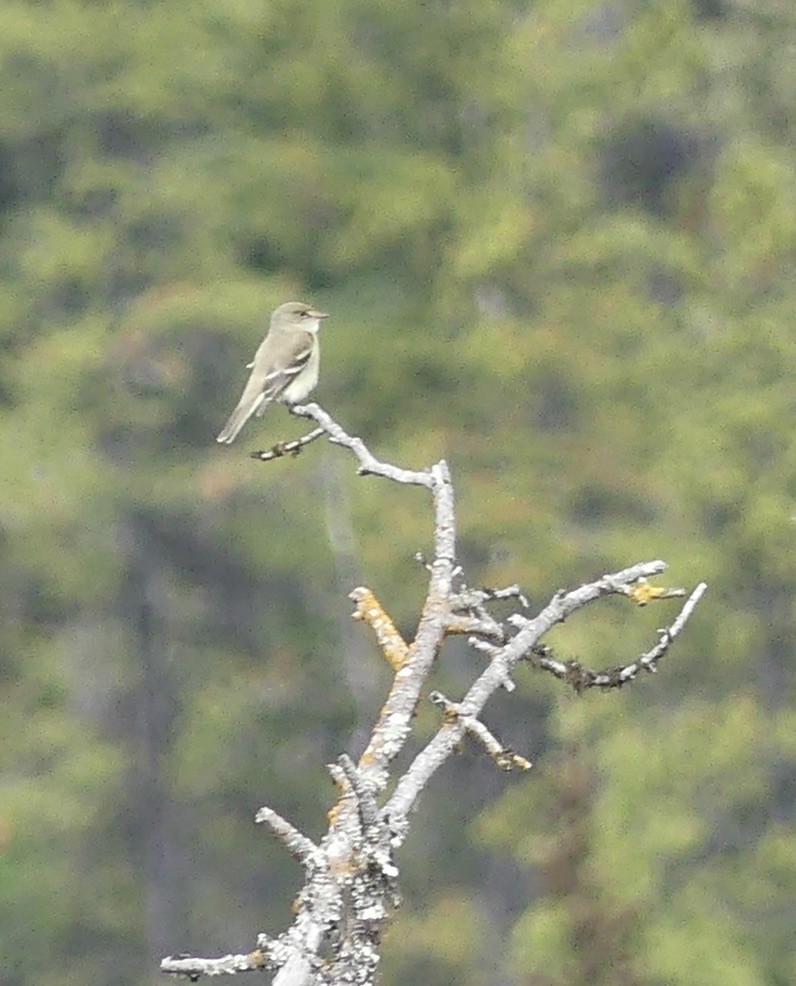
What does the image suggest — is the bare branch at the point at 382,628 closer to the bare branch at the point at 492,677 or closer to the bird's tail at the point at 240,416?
the bare branch at the point at 492,677

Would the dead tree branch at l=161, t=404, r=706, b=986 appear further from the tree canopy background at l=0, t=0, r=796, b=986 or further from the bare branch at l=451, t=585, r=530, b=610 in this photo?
the tree canopy background at l=0, t=0, r=796, b=986

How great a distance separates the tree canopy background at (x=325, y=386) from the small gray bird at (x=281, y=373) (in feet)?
36.5

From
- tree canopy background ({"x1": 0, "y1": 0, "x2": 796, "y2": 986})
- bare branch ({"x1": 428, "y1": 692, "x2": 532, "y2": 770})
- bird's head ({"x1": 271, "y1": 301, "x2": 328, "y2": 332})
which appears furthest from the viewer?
tree canopy background ({"x1": 0, "y1": 0, "x2": 796, "y2": 986})

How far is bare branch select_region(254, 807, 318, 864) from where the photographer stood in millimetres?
3318

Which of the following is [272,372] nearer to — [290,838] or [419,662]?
[419,662]

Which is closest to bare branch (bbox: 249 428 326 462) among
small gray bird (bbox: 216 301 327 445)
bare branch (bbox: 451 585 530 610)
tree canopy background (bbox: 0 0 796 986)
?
bare branch (bbox: 451 585 530 610)

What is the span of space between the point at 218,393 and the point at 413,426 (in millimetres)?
2382

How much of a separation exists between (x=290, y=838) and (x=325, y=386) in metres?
26.5

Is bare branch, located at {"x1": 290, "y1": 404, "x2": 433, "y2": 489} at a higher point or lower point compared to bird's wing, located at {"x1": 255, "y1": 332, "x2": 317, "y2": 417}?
lower

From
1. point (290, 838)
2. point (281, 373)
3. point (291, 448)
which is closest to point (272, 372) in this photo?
point (281, 373)

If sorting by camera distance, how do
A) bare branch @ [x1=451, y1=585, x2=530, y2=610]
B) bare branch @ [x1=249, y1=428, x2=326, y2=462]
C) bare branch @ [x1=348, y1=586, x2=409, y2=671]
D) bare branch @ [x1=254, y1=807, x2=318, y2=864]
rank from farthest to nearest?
bare branch @ [x1=249, y1=428, x2=326, y2=462]
bare branch @ [x1=348, y1=586, x2=409, y2=671]
bare branch @ [x1=451, y1=585, x2=530, y2=610]
bare branch @ [x1=254, y1=807, x2=318, y2=864]

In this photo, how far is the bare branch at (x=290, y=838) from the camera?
332 centimetres

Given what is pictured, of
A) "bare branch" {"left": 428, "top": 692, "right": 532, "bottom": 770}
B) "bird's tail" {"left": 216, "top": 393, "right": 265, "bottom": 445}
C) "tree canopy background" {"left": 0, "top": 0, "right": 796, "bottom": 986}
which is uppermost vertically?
"tree canopy background" {"left": 0, "top": 0, "right": 796, "bottom": 986}

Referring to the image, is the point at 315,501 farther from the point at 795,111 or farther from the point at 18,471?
the point at 795,111
